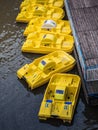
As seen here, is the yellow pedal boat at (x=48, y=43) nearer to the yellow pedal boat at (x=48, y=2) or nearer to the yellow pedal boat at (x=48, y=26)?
the yellow pedal boat at (x=48, y=26)

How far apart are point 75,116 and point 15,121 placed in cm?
411

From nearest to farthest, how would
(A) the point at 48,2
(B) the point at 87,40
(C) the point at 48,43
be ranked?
(B) the point at 87,40 → (C) the point at 48,43 → (A) the point at 48,2

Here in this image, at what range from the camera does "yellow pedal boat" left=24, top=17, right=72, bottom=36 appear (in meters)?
26.5

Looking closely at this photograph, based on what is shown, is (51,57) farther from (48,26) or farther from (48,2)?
(48,2)

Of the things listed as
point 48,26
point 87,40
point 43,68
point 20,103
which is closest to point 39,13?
point 48,26

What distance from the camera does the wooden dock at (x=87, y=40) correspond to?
18.5m

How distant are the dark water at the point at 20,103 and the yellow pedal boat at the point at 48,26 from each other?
1.64m

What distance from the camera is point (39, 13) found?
29.4 metres

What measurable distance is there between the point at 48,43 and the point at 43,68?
3.65 meters

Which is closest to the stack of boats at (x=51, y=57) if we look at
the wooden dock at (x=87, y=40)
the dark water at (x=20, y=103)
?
the dark water at (x=20, y=103)

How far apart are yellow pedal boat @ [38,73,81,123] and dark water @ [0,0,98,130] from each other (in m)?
0.61

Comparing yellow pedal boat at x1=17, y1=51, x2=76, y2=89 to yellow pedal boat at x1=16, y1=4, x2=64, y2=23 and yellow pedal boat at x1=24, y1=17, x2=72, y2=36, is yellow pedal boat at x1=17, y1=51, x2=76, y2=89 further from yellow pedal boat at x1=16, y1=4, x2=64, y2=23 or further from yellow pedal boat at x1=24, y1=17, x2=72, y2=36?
yellow pedal boat at x1=16, y1=4, x2=64, y2=23

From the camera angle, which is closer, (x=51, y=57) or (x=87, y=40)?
(x=87, y=40)

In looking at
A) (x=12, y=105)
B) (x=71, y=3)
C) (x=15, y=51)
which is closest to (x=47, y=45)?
(x=15, y=51)
